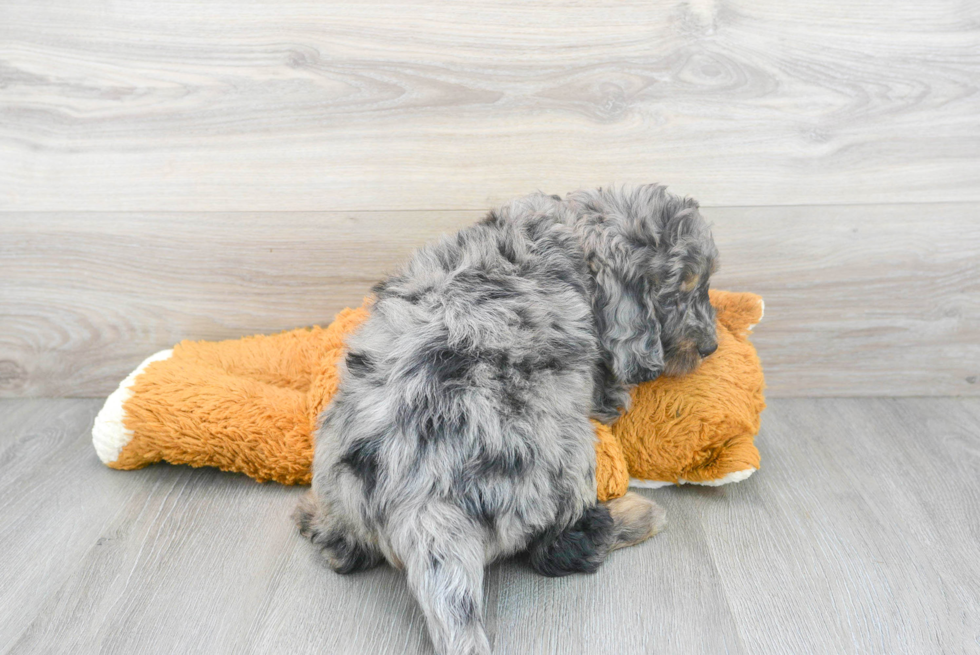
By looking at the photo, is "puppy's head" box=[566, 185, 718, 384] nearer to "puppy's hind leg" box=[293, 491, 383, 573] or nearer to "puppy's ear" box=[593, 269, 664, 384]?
"puppy's ear" box=[593, 269, 664, 384]

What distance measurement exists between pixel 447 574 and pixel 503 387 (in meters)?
0.41

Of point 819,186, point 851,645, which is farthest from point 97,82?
point 851,645

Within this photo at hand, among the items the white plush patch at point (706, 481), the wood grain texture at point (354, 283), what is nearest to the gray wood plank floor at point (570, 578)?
the white plush patch at point (706, 481)

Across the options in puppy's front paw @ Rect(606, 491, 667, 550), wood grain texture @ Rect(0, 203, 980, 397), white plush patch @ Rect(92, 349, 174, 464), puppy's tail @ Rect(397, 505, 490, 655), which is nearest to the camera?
puppy's tail @ Rect(397, 505, 490, 655)

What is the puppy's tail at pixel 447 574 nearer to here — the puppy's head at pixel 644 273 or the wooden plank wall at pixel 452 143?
the puppy's head at pixel 644 273

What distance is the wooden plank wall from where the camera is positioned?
2166 millimetres

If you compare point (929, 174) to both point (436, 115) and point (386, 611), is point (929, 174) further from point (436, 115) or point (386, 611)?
point (386, 611)

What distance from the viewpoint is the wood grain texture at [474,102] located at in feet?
7.09

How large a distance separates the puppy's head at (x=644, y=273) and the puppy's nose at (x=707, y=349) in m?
0.07

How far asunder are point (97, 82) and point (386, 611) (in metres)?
1.87

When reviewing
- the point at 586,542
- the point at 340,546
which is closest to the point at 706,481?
the point at 586,542

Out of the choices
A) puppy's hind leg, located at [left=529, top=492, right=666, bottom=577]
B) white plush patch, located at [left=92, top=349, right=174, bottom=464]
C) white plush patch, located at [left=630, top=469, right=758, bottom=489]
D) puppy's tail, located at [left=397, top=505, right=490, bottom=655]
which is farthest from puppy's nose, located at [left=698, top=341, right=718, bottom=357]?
white plush patch, located at [left=92, top=349, right=174, bottom=464]

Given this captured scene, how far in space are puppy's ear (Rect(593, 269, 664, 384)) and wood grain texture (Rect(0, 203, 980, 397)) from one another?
69cm

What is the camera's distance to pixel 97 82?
87.9 inches
